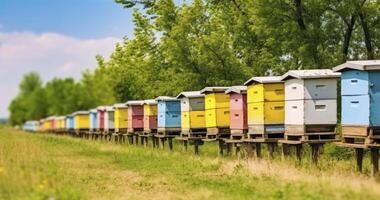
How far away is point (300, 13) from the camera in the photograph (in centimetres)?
A: 4059

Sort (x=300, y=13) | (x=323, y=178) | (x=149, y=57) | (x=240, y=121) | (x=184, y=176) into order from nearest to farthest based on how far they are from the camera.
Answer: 1. (x=323, y=178)
2. (x=184, y=176)
3. (x=240, y=121)
4. (x=300, y=13)
5. (x=149, y=57)

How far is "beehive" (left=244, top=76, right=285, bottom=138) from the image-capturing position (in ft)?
88.4

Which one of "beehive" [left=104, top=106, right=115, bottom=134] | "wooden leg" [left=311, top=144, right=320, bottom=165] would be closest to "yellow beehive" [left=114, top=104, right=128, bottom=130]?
"beehive" [left=104, top=106, right=115, bottom=134]

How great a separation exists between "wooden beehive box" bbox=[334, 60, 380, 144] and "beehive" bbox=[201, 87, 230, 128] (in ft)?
39.0

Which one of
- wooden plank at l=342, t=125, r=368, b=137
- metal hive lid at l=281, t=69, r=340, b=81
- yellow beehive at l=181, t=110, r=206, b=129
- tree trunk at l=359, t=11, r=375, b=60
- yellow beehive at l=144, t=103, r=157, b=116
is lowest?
wooden plank at l=342, t=125, r=368, b=137

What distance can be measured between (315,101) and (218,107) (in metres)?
10.1

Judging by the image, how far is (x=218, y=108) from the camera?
3384 centimetres

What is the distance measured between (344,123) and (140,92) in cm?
4208

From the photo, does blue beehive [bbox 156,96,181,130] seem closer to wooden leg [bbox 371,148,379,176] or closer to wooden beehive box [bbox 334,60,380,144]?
wooden beehive box [bbox 334,60,380,144]

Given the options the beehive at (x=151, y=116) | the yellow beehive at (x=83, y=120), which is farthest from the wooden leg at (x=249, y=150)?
the yellow beehive at (x=83, y=120)

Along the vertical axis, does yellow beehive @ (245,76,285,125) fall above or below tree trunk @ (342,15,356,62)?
below

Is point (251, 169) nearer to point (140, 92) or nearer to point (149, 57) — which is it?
point (149, 57)

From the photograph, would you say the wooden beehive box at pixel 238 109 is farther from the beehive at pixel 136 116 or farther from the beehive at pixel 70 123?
the beehive at pixel 70 123

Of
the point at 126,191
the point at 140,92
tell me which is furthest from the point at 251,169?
the point at 140,92
